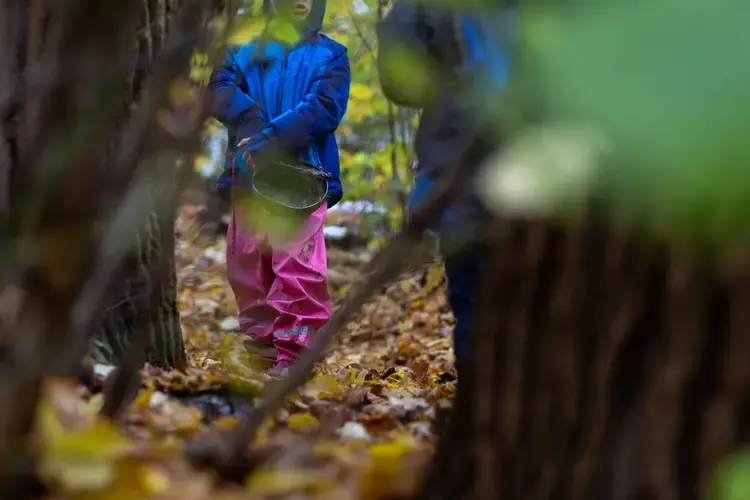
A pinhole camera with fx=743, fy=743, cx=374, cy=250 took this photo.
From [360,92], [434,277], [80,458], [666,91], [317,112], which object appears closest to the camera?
[666,91]

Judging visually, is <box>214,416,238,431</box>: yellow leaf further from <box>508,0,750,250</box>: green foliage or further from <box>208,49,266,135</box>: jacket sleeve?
<box>208,49,266,135</box>: jacket sleeve

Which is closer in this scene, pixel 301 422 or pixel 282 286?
pixel 301 422

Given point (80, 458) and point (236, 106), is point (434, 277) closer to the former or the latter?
point (236, 106)

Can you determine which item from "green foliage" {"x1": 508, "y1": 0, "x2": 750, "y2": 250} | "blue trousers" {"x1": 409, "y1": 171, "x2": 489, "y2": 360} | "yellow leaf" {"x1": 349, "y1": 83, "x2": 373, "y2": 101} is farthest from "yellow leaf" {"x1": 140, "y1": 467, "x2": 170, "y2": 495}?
"yellow leaf" {"x1": 349, "y1": 83, "x2": 373, "y2": 101}

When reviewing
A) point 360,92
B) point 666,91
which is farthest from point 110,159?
point 360,92

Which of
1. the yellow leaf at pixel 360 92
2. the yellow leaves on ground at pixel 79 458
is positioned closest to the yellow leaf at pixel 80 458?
the yellow leaves on ground at pixel 79 458

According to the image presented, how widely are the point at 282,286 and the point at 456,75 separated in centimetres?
236

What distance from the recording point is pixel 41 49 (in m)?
1.13

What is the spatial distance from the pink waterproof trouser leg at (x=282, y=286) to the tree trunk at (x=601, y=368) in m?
2.20

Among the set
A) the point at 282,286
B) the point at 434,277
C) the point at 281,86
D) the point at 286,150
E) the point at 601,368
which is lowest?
the point at 434,277

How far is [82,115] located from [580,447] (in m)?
0.68

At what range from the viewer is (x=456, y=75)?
0.95 metres

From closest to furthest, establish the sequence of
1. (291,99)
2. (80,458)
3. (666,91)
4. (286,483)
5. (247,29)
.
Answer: (666,91) → (80,458) → (286,483) → (247,29) → (291,99)

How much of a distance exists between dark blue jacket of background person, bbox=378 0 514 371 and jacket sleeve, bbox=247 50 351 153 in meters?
1.49
